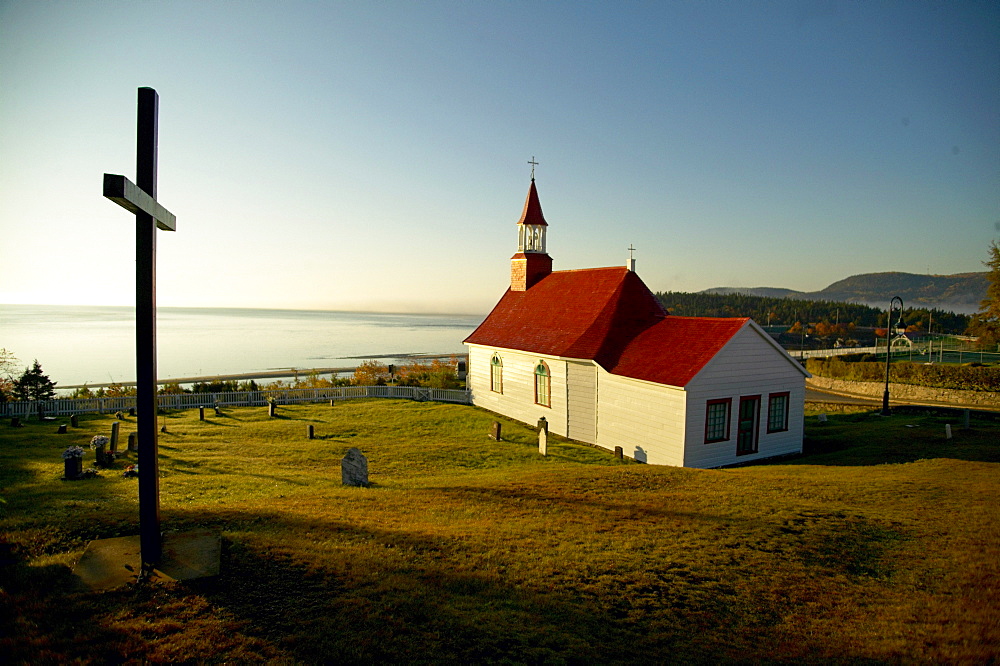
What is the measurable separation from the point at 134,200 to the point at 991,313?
214ft

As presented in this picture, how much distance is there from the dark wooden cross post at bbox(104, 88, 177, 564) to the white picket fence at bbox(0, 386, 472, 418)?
84.3 feet

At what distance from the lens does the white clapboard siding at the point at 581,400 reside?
21.8 m

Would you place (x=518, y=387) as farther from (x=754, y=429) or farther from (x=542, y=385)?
(x=754, y=429)

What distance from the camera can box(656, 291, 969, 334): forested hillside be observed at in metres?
122

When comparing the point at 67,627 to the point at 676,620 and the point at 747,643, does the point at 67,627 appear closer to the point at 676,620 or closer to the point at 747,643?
the point at 676,620

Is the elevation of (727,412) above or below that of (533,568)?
above

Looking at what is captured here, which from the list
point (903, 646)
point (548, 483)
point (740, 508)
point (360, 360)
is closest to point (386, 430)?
point (548, 483)

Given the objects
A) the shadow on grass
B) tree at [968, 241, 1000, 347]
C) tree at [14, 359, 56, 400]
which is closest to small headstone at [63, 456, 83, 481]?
tree at [14, 359, 56, 400]

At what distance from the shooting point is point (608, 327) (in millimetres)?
23000

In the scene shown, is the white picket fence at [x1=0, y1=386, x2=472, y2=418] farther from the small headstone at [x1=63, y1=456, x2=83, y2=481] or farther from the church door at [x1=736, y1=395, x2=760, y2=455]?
the church door at [x1=736, y1=395, x2=760, y2=455]

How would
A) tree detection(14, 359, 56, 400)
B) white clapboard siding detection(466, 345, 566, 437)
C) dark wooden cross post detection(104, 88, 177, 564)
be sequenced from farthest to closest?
1. tree detection(14, 359, 56, 400)
2. white clapboard siding detection(466, 345, 566, 437)
3. dark wooden cross post detection(104, 88, 177, 564)

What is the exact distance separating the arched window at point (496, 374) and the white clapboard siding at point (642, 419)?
871 cm

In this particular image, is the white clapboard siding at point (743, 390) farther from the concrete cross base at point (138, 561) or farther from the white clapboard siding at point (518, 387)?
the concrete cross base at point (138, 561)

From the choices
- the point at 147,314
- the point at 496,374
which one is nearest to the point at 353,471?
the point at 147,314
